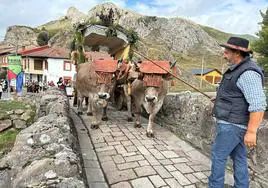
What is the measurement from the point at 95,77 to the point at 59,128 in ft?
Answer: 10.1

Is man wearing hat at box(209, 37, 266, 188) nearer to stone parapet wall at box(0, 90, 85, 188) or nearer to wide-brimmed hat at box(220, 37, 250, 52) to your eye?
wide-brimmed hat at box(220, 37, 250, 52)

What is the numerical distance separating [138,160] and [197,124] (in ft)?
5.14

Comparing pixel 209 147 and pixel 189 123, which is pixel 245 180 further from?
pixel 189 123

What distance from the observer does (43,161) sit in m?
3.03

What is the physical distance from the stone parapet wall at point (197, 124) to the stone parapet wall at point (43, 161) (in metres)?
2.41

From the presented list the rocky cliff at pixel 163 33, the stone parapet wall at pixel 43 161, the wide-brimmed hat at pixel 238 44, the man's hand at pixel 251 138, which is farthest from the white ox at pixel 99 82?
the rocky cliff at pixel 163 33

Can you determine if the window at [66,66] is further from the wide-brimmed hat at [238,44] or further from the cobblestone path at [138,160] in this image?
the wide-brimmed hat at [238,44]

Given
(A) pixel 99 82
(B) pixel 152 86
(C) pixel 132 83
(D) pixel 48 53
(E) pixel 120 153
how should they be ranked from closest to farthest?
(E) pixel 120 153
(B) pixel 152 86
(A) pixel 99 82
(C) pixel 132 83
(D) pixel 48 53

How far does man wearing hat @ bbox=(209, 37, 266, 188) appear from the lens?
3.17 metres

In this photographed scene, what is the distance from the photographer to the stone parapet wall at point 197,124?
398 cm

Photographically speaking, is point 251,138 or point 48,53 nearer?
point 251,138

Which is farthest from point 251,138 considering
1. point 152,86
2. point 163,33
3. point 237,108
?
point 163,33

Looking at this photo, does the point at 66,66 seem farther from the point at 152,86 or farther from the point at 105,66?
the point at 152,86

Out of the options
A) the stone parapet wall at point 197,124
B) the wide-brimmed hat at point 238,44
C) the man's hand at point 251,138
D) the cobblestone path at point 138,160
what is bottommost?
the cobblestone path at point 138,160
